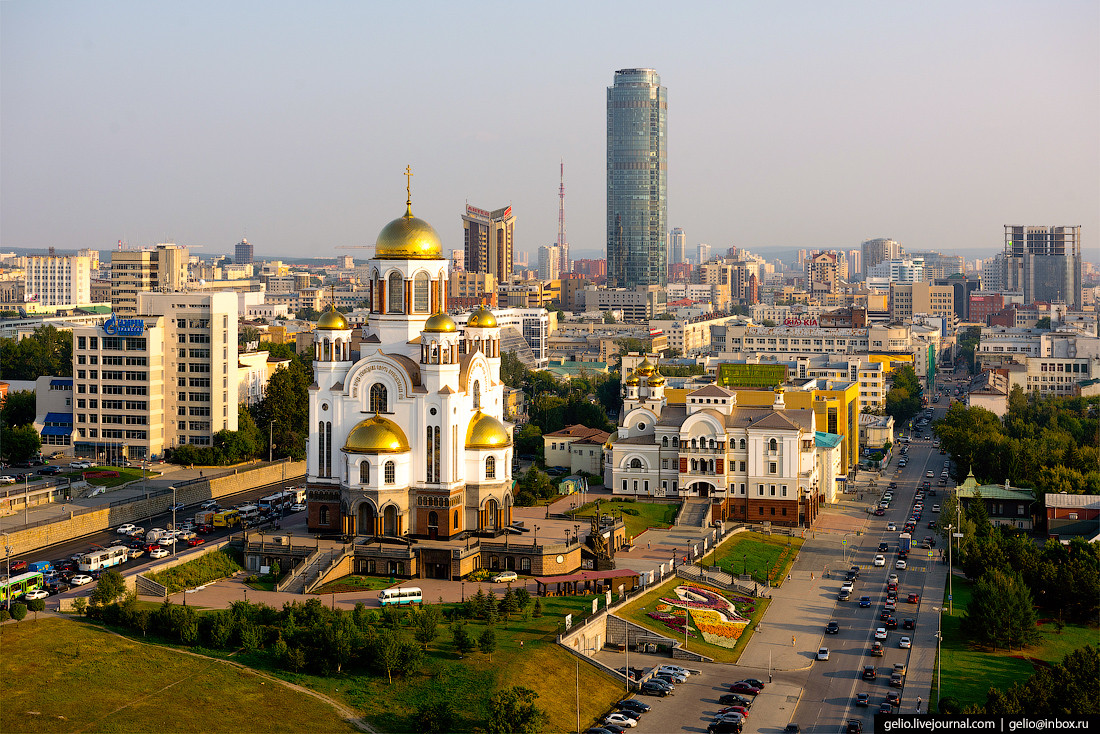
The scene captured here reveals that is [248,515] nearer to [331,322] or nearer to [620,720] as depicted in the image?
[331,322]

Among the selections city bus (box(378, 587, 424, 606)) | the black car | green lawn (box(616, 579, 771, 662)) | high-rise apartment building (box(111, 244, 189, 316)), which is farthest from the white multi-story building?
high-rise apartment building (box(111, 244, 189, 316))

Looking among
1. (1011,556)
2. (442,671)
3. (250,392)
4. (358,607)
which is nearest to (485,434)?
(358,607)

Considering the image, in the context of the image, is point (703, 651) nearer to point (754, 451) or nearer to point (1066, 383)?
point (754, 451)

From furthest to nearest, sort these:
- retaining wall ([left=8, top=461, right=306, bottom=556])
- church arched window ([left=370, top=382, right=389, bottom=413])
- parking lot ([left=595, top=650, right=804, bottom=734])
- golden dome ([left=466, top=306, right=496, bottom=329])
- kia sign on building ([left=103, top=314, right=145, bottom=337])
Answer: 1. kia sign on building ([left=103, top=314, right=145, bottom=337])
2. golden dome ([left=466, top=306, right=496, bottom=329])
3. retaining wall ([left=8, top=461, right=306, bottom=556])
4. church arched window ([left=370, top=382, right=389, bottom=413])
5. parking lot ([left=595, top=650, right=804, bottom=734])

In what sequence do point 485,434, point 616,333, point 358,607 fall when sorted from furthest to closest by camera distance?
point 616,333, point 485,434, point 358,607

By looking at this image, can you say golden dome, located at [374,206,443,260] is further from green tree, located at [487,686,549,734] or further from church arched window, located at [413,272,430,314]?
green tree, located at [487,686,549,734]

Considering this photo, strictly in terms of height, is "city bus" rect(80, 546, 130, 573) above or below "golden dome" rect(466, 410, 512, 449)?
below

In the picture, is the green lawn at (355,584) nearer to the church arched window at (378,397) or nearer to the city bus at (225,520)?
the church arched window at (378,397)

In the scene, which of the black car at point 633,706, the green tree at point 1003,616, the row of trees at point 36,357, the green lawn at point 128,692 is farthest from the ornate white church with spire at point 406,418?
the row of trees at point 36,357
